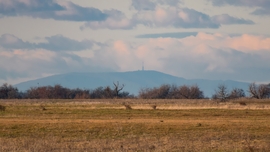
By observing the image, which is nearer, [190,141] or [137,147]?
[137,147]

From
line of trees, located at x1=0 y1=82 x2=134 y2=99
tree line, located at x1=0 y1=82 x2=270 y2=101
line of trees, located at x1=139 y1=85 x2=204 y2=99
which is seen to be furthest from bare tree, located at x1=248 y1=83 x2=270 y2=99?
line of trees, located at x1=0 y1=82 x2=134 y2=99

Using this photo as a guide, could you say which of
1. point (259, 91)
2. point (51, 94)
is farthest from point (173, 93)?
point (51, 94)

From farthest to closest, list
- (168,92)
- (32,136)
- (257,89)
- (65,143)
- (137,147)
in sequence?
(168,92) → (257,89) → (32,136) → (65,143) → (137,147)

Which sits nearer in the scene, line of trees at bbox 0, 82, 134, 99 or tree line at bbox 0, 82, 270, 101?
tree line at bbox 0, 82, 270, 101

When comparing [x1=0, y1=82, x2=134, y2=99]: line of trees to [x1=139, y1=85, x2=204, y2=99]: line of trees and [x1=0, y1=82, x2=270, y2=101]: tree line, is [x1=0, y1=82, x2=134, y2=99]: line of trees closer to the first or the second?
[x1=0, y1=82, x2=270, y2=101]: tree line

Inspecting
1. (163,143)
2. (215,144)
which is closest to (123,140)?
(163,143)

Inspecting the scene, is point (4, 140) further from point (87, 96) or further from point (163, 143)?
point (87, 96)

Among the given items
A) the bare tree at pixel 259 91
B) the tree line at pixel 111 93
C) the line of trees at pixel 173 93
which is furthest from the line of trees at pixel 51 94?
the bare tree at pixel 259 91

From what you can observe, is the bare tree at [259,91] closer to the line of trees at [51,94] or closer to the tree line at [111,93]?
the tree line at [111,93]

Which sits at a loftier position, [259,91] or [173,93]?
[173,93]

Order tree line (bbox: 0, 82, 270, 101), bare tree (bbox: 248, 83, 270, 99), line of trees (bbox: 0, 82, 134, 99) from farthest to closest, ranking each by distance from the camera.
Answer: line of trees (bbox: 0, 82, 134, 99) → tree line (bbox: 0, 82, 270, 101) → bare tree (bbox: 248, 83, 270, 99)

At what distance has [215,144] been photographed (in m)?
24.7

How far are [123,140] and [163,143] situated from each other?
260cm

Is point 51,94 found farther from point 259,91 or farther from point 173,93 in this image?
point 259,91
